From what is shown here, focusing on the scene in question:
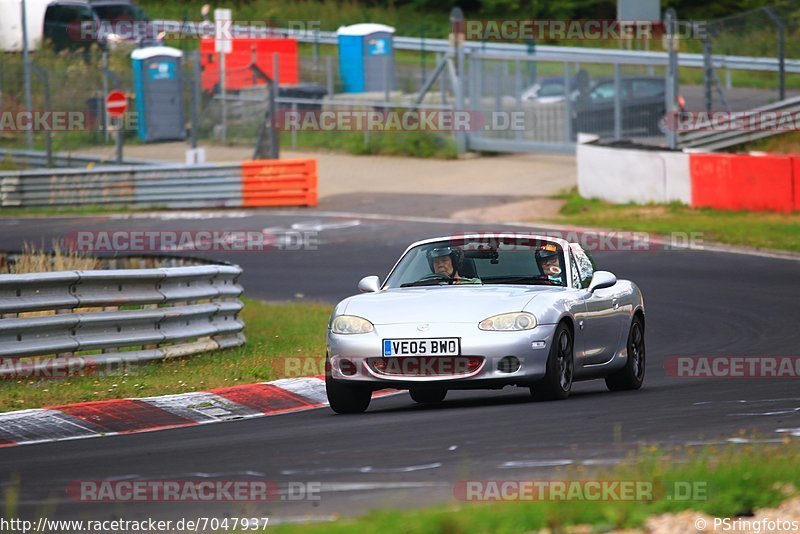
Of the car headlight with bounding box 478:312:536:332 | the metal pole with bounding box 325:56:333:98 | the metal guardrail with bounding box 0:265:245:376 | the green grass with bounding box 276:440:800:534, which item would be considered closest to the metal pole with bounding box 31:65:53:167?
the metal pole with bounding box 325:56:333:98

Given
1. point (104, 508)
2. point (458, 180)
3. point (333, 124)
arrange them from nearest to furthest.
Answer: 1. point (104, 508)
2. point (458, 180)
3. point (333, 124)

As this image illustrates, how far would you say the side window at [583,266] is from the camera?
1105 centimetres

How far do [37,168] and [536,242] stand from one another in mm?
23864

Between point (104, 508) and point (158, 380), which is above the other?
point (104, 508)

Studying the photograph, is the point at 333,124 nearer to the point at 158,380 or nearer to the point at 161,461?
the point at 158,380

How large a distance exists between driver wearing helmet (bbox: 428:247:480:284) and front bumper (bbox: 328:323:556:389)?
1.11 m

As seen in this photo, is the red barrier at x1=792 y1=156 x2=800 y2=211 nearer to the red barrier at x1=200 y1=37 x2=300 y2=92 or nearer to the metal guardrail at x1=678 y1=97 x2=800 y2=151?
the metal guardrail at x1=678 y1=97 x2=800 y2=151

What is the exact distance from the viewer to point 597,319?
35.6ft

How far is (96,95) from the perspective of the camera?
110 feet

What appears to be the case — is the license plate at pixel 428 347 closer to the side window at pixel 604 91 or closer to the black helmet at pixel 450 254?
the black helmet at pixel 450 254

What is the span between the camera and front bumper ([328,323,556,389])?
31.4 ft

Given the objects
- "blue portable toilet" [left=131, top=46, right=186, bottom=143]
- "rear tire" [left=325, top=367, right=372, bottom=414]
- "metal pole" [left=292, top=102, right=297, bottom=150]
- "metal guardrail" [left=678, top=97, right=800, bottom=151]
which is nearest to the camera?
"rear tire" [left=325, top=367, right=372, bottom=414]

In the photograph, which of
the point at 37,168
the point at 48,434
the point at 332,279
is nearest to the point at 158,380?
the point at 48,434

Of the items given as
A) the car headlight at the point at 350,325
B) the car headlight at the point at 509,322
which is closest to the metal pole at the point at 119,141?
the car headlight at the point at 350,325
